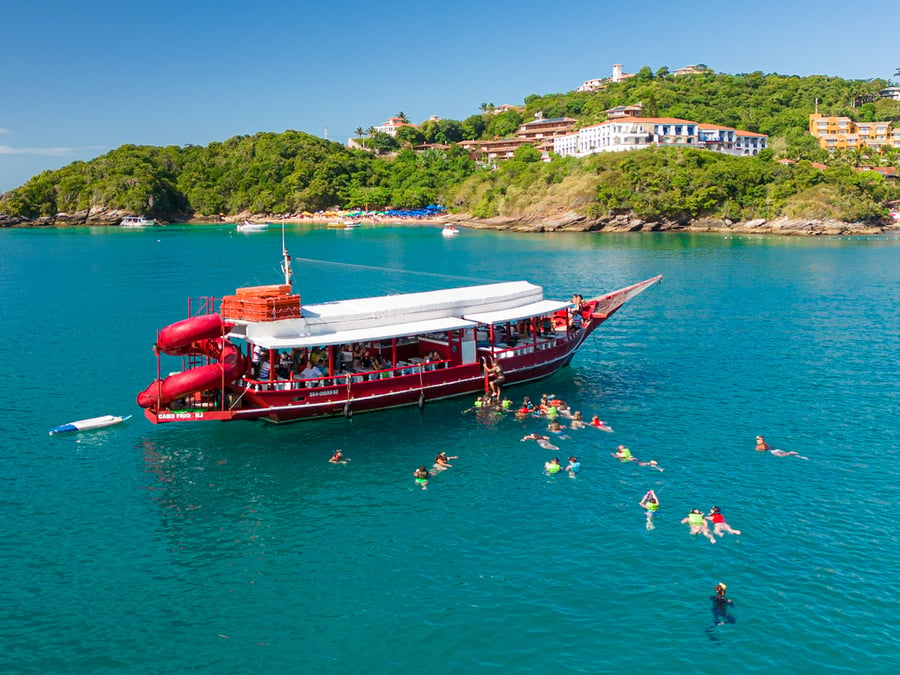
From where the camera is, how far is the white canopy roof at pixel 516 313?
43250mm

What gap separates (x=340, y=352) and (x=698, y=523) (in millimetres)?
21277

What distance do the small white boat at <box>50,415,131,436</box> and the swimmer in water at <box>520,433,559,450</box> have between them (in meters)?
21.4

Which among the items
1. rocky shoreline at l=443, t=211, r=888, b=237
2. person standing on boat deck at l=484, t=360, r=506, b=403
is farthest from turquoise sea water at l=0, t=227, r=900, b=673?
rocky shoreline at l=443, t=211, r=888, b=237

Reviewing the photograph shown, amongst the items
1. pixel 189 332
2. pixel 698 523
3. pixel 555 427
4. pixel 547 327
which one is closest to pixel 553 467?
pixel 555 427

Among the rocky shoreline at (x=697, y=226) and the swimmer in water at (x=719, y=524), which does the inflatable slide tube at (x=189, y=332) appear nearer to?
the swimmer in water at (x=719, y=524)

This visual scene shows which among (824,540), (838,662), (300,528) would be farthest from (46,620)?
(824,540)

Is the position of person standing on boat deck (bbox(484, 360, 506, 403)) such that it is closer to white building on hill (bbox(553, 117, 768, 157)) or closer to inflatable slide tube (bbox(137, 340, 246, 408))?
inflatable slide tube (bbox(137, 340, 246, 408))

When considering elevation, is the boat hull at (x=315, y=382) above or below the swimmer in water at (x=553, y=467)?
above

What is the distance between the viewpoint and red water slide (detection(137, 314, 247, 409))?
3569 cm

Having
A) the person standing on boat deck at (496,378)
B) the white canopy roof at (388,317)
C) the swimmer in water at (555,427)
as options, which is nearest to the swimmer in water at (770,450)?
the swimmer in water at (555,427)

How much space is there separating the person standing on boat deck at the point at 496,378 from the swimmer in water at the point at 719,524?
1626 cm

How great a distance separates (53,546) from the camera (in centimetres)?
2736

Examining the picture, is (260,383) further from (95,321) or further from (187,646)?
(95,321)

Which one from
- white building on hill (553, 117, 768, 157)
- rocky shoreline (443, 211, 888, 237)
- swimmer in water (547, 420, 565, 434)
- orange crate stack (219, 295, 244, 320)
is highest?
white building on hill (553, 117, 768, 157)
